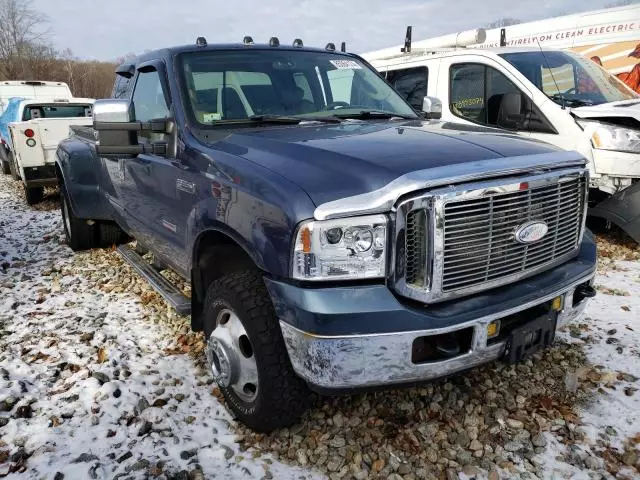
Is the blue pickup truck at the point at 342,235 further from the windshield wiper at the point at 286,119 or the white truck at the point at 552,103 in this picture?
the white truck at the point at 552,103

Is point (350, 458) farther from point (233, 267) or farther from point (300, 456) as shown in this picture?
point (233, 267)

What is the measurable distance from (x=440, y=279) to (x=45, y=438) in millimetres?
2176

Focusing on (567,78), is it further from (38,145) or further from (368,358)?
(38,145)

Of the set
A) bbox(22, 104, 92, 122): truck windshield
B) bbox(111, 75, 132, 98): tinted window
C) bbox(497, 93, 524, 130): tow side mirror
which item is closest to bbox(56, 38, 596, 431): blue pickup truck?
bbox(111, 75, 132, 98): tinted window

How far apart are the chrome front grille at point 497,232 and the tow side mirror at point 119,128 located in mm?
1881

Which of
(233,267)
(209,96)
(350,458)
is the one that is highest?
(209,96)

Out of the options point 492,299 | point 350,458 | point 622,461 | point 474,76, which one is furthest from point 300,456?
point 474,76

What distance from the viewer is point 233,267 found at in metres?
2.78

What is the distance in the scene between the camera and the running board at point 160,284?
318cm

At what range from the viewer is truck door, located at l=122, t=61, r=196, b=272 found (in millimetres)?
3051

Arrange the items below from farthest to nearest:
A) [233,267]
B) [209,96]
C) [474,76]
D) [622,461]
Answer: [474,76]
[209,96]
[233,267]
[622,461]

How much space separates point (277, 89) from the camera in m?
3.32

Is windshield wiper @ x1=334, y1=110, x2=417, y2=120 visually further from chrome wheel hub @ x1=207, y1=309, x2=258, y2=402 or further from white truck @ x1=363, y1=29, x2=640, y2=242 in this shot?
chrome wheel hub @ x1=207, y1=309, x2=258, y2=402

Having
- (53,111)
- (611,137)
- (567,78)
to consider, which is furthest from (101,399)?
(53,111)
